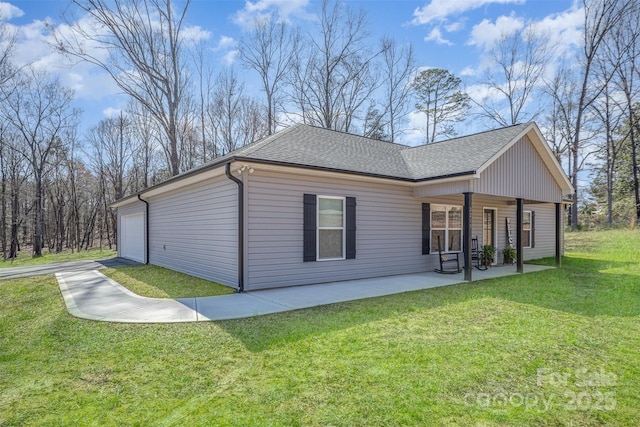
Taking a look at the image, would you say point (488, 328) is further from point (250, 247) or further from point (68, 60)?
point (68, 60)

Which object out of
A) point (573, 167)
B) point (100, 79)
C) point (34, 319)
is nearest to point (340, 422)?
point (34, 319)

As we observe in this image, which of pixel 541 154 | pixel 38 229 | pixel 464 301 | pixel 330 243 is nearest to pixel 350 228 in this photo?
pixel 330 243

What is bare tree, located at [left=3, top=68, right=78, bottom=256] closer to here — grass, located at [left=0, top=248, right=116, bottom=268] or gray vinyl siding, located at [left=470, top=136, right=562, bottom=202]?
grass, located at [left=0, top=248, right=116, bottom=268]

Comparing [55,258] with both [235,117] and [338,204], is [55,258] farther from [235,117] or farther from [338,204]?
[338,204]

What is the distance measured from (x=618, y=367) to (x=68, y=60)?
1862 cm

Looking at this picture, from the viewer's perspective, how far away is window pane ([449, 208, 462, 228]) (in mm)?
10500

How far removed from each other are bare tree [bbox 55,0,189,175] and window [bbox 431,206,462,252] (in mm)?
13529

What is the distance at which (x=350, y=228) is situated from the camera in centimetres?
811

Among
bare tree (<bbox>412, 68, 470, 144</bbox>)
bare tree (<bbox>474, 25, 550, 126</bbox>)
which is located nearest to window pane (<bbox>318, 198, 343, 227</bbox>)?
bare tree (<bbox>412, 68, 470, 144</bbox>)

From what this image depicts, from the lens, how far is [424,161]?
10281 millimetres

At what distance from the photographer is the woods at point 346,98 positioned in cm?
1956

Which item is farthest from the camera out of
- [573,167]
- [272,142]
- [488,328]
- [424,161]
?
[573,167]

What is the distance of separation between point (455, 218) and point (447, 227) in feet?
1.54

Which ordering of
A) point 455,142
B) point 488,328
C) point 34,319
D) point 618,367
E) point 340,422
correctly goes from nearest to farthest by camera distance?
point 340,422 < point 618,367 < point 488,328 < point 34,319 < point 455,142
